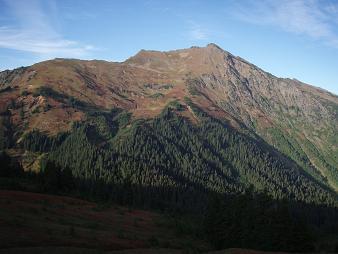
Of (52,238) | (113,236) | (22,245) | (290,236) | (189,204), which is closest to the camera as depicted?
(22,245)

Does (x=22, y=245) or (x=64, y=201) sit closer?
(x=22, y=245)

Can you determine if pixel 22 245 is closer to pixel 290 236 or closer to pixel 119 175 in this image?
pixel 290 236

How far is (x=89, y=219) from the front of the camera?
6856 cm

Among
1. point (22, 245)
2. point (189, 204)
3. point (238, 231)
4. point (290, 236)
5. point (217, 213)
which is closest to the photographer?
point (22, 245)

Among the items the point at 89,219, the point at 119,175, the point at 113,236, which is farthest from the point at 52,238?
the point at 119,175

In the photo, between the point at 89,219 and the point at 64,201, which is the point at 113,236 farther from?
the point at 64,201

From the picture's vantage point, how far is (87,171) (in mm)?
192000

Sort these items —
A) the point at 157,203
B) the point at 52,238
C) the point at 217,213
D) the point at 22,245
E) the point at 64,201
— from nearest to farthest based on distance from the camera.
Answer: the point at 22,245
the point at 52,238
the point at 217,213
the point at 64,201
the point at 157,203

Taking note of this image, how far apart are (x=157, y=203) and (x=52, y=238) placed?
128151 millimetres

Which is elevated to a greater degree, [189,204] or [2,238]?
[2,238]

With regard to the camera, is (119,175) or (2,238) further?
(119,175)

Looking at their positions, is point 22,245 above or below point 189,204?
above

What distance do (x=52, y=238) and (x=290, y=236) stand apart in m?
33.2

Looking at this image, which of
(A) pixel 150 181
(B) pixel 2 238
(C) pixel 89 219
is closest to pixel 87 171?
(A) pixel 150 181
